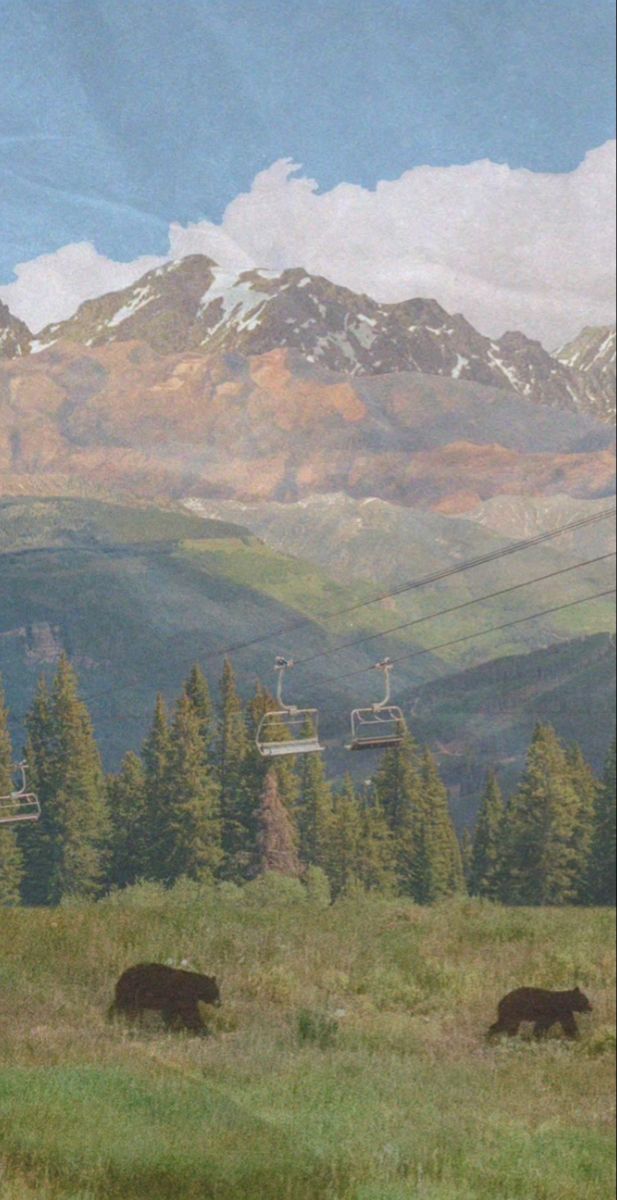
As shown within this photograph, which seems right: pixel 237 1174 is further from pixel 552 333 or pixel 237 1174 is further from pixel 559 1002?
pixel 552 333

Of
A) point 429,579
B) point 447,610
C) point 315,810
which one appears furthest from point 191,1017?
point 447,610

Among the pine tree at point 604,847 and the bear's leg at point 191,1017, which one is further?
the pine tree at point 604,847

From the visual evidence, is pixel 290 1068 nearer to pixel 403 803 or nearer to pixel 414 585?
pixel 403 803

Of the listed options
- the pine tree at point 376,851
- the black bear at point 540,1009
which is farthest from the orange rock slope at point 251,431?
the black bear at point 540,1009

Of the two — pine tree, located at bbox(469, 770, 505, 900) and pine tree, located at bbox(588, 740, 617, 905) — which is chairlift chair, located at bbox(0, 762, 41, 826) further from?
pine tree, located at bbox(588, 740, 617, 905)

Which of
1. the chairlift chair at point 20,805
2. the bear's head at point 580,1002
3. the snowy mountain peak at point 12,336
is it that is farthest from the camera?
the bear's head at point 580,1002

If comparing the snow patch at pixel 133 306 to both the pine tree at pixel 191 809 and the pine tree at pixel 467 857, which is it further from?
the pine tree at pixel 467 857

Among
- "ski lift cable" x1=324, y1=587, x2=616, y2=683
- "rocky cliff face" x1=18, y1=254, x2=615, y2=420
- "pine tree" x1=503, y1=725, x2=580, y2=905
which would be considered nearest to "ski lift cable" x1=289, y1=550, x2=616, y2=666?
"ski lift cable" x1=324, y1=587, x2=616, y2=683
